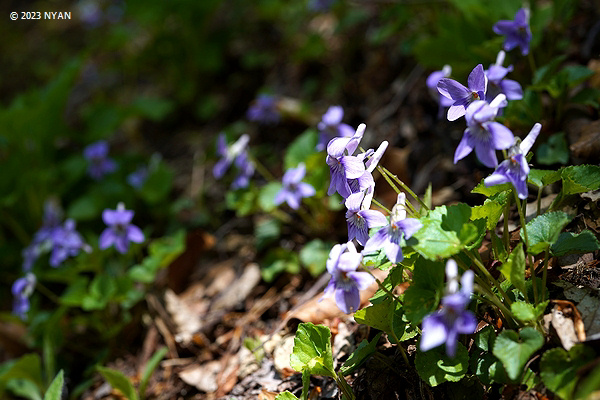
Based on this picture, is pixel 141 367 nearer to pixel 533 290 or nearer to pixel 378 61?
pixel 533 290

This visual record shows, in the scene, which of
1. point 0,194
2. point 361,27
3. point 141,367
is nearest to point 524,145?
point 141,367

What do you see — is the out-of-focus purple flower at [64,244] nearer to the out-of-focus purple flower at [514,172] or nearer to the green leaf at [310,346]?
the green leaf at [310,346]

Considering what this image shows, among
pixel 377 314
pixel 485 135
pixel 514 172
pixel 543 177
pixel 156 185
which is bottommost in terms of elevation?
pixel 156 185

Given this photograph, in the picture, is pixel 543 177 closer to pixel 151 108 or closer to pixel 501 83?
pixel 501 83

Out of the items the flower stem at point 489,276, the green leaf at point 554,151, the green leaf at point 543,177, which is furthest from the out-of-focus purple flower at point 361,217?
the green leaf at point 554,151

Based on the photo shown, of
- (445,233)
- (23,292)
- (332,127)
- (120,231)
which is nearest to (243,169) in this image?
(332,127)

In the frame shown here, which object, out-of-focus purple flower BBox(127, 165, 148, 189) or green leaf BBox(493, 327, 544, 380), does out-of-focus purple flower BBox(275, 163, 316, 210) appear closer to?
green leaf BBox(493, 327, 544, 380)

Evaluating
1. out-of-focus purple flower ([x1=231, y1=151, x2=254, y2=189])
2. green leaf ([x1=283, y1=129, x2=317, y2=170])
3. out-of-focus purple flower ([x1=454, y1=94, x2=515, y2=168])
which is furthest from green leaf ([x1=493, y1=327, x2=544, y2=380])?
out-of-focus purple flower ([x1=231, y1=151, x2=254, y2=189])
